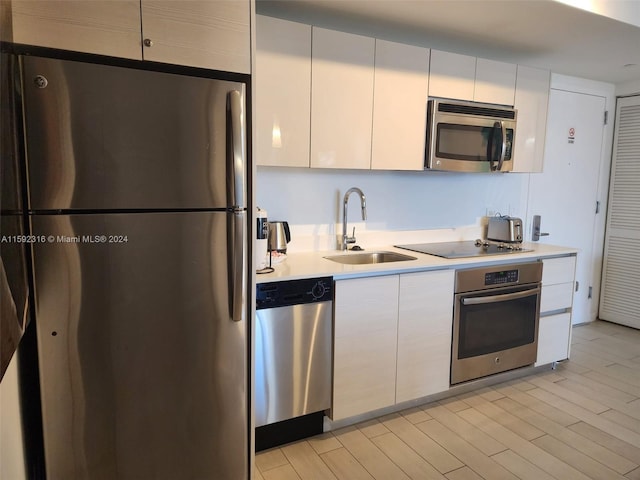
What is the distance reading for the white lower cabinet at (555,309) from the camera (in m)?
3.07

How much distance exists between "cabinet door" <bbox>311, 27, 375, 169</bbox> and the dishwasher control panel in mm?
700

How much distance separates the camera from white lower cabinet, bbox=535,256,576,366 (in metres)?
3.07

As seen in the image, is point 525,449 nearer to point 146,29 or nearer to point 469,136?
point 469,136

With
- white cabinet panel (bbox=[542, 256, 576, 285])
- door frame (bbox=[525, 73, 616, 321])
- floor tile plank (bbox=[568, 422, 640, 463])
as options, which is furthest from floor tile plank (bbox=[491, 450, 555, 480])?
door frame (bbox=[525, 73, 616, 321])

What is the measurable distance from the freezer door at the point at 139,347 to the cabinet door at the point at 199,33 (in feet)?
1.88

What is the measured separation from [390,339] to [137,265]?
1.47 meters

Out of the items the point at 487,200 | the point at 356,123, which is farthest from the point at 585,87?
the point at 356,123

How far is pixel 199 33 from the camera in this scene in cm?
157

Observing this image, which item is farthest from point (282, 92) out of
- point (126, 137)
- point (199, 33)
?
point (126, 137)

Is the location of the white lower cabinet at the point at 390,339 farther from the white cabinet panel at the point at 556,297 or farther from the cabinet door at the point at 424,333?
the white cabinet panel at the point at 556,297

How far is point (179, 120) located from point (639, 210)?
426cm

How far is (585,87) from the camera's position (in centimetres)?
392

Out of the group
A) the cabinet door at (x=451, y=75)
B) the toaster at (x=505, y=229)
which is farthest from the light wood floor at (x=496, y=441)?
the cabinet door at (x=451, y=75)

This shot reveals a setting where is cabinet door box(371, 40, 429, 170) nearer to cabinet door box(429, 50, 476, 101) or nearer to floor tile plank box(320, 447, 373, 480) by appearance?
cabinet door box(429, 50, 476, 101)
